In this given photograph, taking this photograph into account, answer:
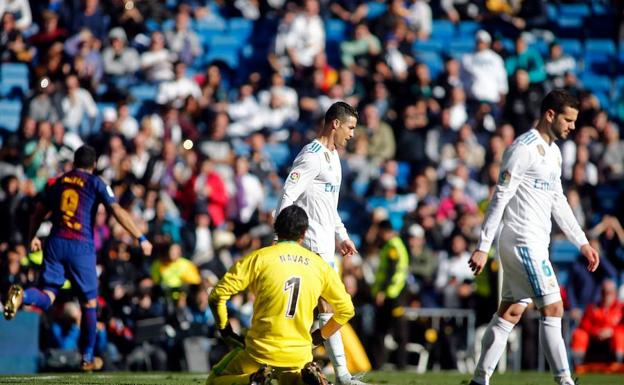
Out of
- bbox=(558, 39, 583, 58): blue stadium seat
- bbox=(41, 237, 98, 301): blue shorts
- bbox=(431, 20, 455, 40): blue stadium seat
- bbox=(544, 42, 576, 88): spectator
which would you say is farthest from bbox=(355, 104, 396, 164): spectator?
bbox=(41, 237, 98, 301): blue shorts

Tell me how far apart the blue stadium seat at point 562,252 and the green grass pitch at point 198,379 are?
15.7 ft

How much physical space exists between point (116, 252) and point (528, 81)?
9553 mm

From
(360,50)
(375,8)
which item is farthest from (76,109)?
(375,8)

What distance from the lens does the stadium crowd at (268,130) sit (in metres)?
17.6

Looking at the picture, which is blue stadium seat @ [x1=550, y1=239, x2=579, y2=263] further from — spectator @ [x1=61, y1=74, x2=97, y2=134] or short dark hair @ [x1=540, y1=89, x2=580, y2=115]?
short dark hair @ [x1=540, y1=89, x2=580, y2=115]

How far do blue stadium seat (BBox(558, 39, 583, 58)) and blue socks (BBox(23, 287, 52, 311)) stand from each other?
15625mm

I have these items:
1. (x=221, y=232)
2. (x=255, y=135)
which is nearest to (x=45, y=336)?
(x=221, y=232)

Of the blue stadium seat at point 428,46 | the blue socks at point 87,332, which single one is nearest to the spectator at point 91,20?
the blue stadium seat at point 428,46

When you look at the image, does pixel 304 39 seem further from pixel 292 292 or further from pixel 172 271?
pixel 292 292

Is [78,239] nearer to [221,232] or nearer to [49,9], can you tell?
[221,232]

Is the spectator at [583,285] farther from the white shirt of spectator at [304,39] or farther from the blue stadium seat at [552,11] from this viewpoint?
the blue stadium seat at [552,11]

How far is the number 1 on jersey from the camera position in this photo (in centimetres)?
880

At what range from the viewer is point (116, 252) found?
1734 centimetres

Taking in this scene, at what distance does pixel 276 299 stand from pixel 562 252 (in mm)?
13585
